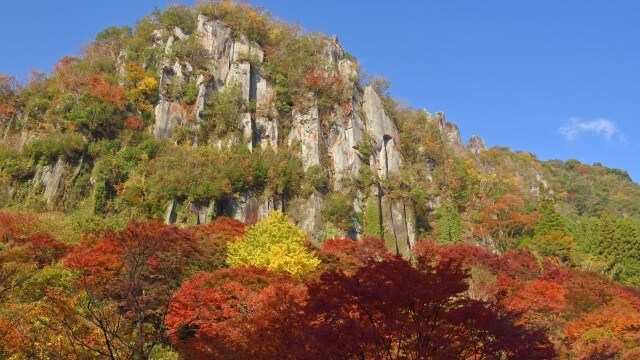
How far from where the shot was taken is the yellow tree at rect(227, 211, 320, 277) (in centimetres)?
2545

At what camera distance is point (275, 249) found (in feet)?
85.9

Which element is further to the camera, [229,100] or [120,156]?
[229,100]

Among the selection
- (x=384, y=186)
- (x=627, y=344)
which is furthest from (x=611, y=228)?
(x=627, y=344)

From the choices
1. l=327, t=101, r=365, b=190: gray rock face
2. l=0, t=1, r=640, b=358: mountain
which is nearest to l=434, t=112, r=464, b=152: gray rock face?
l=0, t=1, r=640, b=358: mountain

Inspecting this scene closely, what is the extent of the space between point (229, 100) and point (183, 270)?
24.2 metres

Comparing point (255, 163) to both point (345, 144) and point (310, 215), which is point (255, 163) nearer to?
point (310, 215)

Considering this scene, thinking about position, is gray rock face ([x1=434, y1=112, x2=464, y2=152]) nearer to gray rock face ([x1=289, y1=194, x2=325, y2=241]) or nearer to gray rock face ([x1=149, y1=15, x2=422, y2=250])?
gray rock face ([x1=149, y1=15, x2=422, y2=250])

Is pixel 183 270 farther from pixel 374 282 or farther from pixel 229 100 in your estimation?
pixel 229 100

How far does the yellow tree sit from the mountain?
14 centimetres

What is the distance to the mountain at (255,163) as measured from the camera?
3650 centimetres

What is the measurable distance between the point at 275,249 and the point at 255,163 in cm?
1714

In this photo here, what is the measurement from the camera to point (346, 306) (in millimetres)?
13453

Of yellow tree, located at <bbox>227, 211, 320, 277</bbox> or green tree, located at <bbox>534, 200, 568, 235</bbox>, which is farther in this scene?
green tree, located at <bbox>534, 200, 568, 235</bbox>

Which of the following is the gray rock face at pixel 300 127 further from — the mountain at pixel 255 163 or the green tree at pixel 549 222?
the green tree at pixel 549 222
